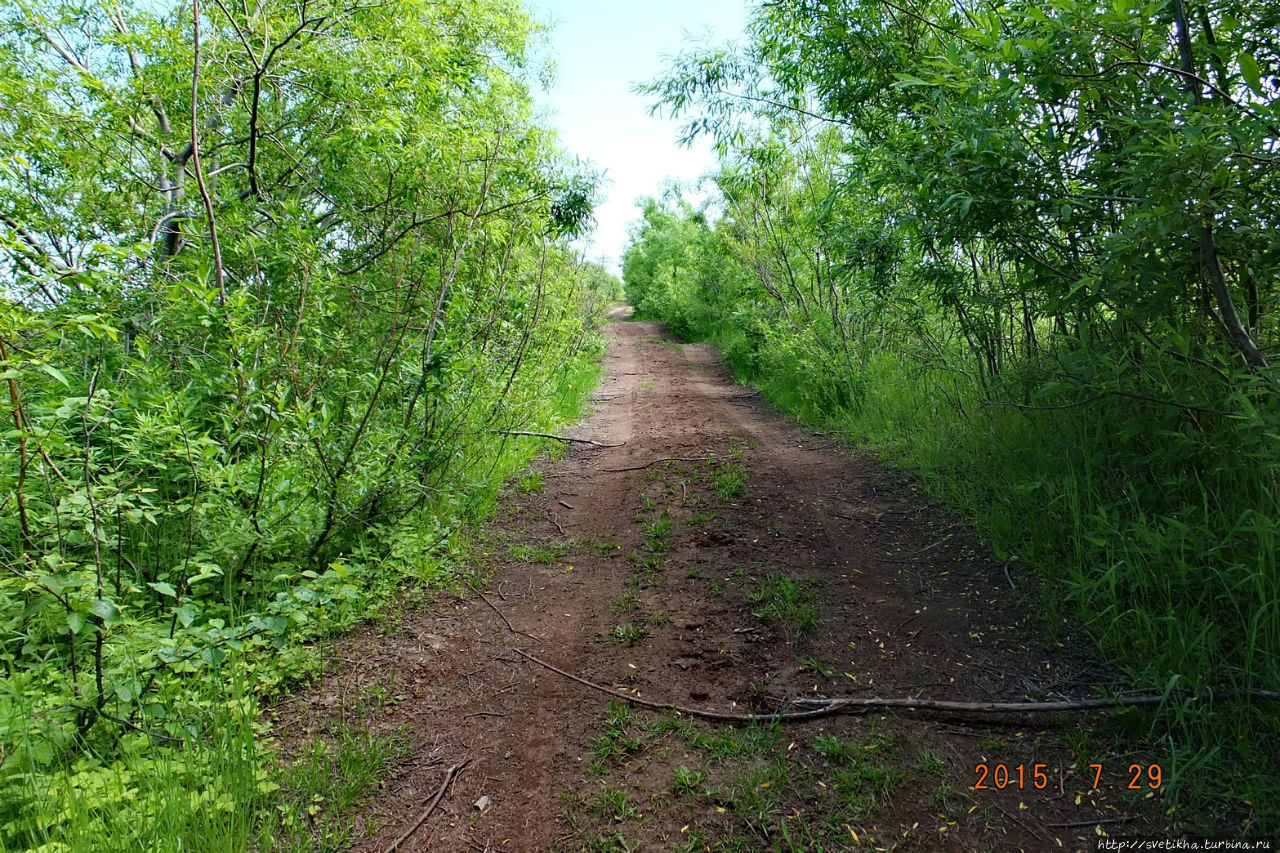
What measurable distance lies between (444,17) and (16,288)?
5.40 meters

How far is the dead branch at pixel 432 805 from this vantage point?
200 centimetres

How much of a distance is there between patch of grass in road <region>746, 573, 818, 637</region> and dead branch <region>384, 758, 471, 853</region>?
1.65m

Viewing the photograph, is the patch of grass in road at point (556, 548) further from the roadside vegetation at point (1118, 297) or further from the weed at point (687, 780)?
the roadside vegetation at point (1118, 297)

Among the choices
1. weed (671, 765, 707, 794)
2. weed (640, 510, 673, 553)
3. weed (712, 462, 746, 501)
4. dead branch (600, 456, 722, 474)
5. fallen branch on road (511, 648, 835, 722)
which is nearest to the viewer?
weed (671, 765, 707, 794)

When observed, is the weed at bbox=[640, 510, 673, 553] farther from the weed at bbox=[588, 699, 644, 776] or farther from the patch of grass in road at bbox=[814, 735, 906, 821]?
the patch of grass in road at bbox=[814, 735, 906, 821]

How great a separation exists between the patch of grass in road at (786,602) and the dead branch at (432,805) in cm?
165

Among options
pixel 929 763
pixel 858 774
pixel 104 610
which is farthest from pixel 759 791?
pixel 104 610

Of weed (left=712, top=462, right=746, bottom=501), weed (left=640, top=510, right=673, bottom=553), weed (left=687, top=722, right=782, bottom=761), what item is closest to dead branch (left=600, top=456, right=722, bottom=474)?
weed (left=712, top=462, right=746, bottom=501)

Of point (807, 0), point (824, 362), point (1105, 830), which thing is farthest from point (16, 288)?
point (824, 362)

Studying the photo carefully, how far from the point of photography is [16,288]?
2.79m

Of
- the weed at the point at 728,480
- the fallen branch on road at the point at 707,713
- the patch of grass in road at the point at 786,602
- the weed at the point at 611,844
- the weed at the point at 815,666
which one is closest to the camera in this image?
the weed at the point at 611,844

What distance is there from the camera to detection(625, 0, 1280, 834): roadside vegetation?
2.07 m

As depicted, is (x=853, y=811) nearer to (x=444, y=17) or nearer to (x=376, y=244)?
(x=376, y=244)
